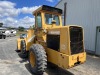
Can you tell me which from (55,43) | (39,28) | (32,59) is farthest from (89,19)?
(32,59)

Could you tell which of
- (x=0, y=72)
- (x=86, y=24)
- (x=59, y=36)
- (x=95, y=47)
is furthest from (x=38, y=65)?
(x=86, y=24)

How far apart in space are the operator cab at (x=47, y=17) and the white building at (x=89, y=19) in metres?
5.14

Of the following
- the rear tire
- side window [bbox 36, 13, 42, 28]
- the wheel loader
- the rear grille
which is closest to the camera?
the wheel loader

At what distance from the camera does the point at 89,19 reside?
12969 millimetres

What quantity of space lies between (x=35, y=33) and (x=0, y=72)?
8.58 ft

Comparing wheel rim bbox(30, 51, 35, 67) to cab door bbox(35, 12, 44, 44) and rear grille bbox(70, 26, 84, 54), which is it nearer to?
cab door bbox(35, 12, 44, 44)

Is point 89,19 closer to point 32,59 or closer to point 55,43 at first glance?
point 55,43

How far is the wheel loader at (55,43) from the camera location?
18.7ft

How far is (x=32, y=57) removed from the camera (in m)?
7.00

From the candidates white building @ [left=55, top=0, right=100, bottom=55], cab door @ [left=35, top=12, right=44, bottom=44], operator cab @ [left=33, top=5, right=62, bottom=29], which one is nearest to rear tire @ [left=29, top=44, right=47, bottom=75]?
cab door @ [left=35, top=12, right=44, bottom=44]

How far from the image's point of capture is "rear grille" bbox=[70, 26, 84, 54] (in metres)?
5.84

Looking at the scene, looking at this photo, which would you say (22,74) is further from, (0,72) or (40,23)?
(40,23)

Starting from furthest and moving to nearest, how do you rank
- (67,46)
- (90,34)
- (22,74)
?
(90,34) → (22,74) → (67,46)

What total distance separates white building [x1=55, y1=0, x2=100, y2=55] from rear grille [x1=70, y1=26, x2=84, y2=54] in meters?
6.23
